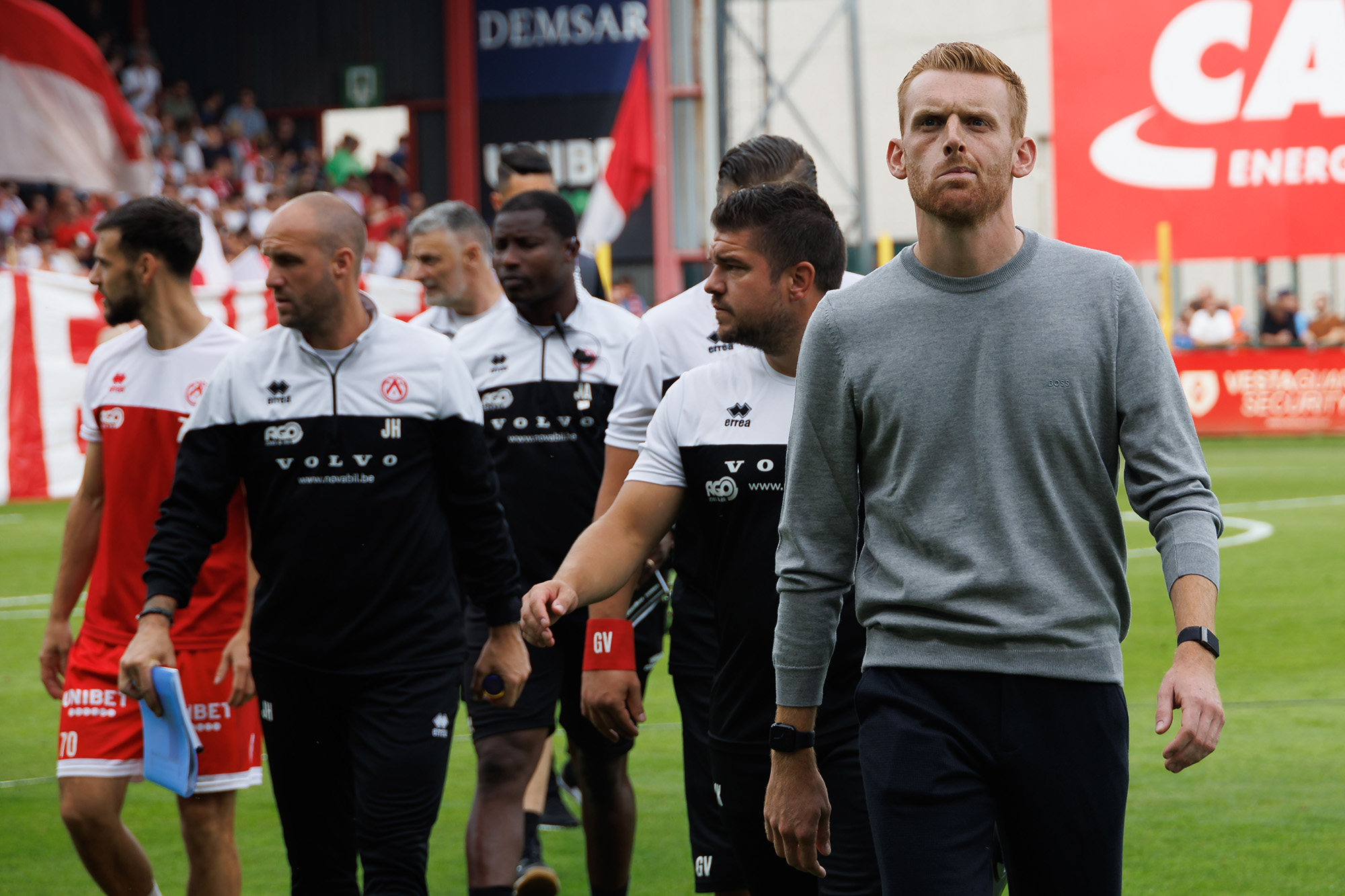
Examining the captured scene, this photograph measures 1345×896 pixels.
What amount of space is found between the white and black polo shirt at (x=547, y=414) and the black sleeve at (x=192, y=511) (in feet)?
4.65

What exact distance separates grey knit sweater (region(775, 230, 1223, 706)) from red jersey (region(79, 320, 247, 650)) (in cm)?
255

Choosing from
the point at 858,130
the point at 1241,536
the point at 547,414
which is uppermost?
the point at 858,130

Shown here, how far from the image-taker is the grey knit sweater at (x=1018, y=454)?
290cm

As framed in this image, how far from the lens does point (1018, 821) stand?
116 inches

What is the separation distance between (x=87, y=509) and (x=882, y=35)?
97.9 feet

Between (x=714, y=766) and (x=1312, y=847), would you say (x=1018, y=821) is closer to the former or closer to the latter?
(x=714, y=766)

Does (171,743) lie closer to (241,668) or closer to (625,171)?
(241,668)

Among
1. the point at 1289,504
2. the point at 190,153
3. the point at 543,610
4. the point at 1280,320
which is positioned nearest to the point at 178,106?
the point at 190,153

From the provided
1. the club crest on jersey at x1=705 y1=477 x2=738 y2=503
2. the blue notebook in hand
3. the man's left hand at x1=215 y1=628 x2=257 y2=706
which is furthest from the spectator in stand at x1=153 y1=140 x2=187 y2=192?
the club crest on jersey at x1=705 y1=477 x2=738 y2=503

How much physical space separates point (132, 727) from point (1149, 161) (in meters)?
24.6

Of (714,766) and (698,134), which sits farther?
(698,134)

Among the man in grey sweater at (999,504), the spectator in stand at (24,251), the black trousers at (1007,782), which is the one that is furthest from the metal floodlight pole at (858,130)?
the black trousers at (1007,782)

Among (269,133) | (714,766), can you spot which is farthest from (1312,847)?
(269,133)

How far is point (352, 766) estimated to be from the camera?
4.45 m
